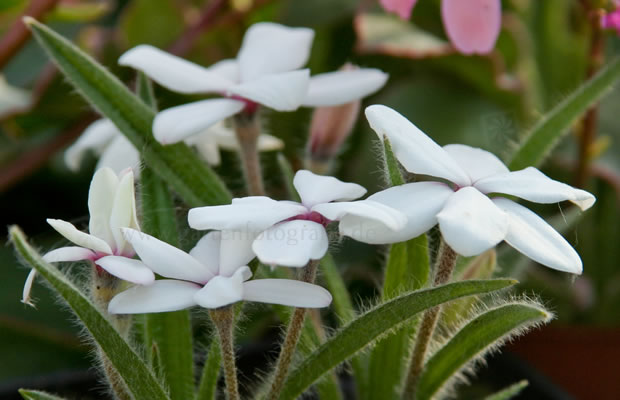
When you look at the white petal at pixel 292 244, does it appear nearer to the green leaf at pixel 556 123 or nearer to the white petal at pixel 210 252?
the white petal at pixel 210 252

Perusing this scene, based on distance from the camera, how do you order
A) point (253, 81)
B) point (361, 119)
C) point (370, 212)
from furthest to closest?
1. point (361, 119)
2. point (253, 81)
3. point (370, 212)

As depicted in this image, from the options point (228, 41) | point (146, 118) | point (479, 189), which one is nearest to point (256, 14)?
point (228, 41)

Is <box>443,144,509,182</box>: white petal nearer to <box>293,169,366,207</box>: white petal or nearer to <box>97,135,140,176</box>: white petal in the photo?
<box>293,169,366,207</box>: white petal

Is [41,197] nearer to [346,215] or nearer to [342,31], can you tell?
[342,31]

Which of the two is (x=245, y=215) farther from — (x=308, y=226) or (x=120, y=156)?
(x=120, y=156)

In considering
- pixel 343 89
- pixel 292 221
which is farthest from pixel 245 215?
pixel 343 89

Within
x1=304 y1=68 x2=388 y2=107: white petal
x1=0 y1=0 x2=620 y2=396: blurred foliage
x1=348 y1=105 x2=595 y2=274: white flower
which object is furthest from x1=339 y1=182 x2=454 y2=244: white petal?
x1=0 y1=0 x2=620 y2=396: blurred foliage

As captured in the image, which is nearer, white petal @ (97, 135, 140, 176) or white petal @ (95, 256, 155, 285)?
white petal @ (95, 256, 155, 285)
